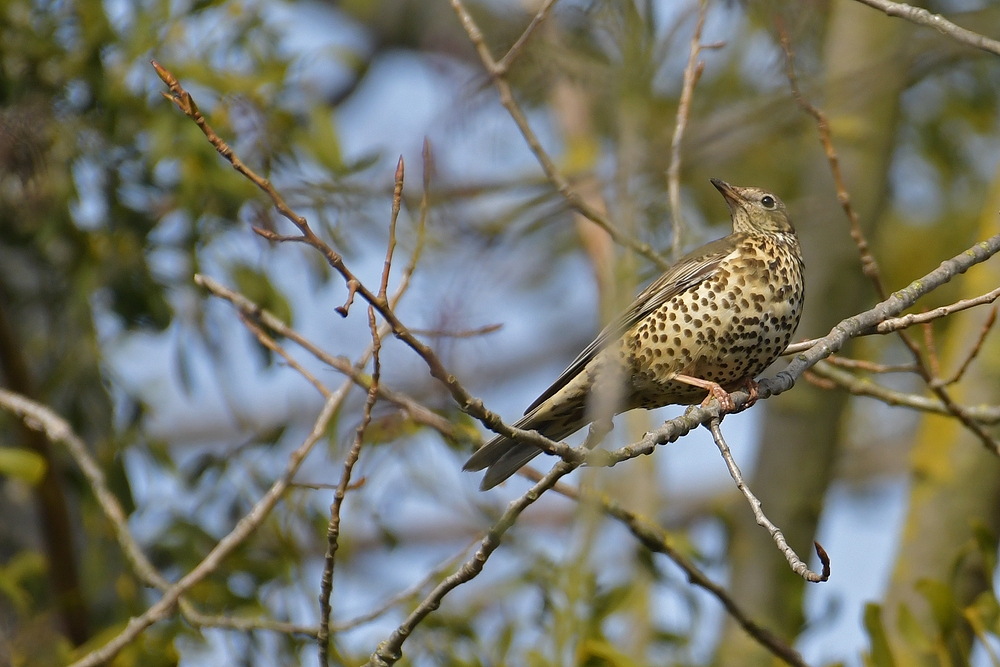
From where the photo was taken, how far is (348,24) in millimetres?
9156

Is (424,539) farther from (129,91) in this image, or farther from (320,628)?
(320,628)

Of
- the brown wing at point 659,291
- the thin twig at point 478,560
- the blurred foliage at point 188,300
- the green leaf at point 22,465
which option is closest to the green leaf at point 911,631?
the blurred foliage at point 188,300

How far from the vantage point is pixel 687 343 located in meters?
3.47

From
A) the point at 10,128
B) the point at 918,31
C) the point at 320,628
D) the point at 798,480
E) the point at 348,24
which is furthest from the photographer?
the point at 348,24

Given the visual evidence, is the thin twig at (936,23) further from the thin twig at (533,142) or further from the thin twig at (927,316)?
the thin twig at (533,142)

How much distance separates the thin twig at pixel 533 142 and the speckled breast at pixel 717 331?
0.23m

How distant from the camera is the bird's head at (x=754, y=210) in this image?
4.13 m

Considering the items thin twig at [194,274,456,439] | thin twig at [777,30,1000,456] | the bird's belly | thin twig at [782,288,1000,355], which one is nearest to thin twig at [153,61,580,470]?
thin twig at [194,274,456,439]

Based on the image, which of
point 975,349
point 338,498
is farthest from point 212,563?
point 975,349

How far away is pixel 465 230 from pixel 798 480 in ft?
6.71

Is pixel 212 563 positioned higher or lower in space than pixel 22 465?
lower

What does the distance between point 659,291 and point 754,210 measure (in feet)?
2.34

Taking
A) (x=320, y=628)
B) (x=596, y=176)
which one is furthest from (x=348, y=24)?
(x=320, y=628)

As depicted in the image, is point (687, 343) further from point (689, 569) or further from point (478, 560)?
point (478, 560)
